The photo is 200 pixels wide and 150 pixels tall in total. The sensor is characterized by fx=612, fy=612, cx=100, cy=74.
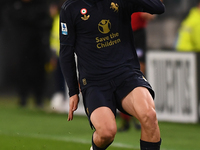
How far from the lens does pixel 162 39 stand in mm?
15125

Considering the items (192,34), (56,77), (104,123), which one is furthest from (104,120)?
(56,77)

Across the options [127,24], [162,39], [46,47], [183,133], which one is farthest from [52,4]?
[127,24]

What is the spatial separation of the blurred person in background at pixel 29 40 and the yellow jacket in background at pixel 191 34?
3356 millimetres

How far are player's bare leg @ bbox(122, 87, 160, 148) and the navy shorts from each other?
0.08 meters

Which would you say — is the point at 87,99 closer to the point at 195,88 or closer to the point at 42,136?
the point at 42,136

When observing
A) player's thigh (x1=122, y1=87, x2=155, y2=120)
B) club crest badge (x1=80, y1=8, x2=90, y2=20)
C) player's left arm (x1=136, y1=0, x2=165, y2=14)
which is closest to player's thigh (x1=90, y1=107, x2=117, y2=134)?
player's thigh (x1=122, y1=87, x2=155, y2=120)

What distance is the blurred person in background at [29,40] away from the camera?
1402 centimetres

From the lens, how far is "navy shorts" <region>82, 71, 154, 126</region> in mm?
6102

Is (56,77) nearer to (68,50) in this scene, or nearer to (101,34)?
(68,50)

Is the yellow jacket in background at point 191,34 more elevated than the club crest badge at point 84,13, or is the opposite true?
the club crest badge at point 84,13

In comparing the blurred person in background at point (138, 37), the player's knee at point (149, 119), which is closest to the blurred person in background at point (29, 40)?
the blurred person in background at point (138, 37)

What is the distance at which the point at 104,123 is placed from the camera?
19.6 feet

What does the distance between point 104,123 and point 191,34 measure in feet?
21.9

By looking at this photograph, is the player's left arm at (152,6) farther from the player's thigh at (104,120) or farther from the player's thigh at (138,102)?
the player's thigh at (104,120)
